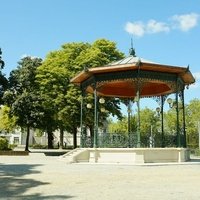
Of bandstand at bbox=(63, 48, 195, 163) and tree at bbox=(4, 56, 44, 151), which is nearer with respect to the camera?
bandstand at bbox=(63, 48, 195, 163)

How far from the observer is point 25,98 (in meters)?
40.6

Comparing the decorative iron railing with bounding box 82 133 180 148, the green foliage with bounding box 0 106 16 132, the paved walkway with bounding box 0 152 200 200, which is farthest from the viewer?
the green foliage with bounding box 0 106 16 132

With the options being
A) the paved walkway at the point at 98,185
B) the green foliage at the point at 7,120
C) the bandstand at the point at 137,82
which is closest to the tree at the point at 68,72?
the green foliage at the point at 7,120

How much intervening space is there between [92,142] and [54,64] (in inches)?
672

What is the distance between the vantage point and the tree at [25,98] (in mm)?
40281

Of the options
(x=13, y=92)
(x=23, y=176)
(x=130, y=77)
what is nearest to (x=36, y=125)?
(x=13, y=92)

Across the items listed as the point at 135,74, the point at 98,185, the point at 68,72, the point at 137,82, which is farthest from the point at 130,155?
the point at 68,72

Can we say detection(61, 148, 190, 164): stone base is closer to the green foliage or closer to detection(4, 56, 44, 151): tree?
detection(4, 56, 44, 151): tree

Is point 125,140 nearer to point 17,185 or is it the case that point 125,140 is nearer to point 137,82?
point 137,82

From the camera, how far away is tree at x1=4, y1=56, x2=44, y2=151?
132 ft

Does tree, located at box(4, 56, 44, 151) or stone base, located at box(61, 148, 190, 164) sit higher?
tree, located at box(4, 56, 44, 151)

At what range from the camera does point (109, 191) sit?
11523 mm

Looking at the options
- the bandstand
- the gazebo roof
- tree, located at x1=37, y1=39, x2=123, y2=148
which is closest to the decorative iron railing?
the bandstand

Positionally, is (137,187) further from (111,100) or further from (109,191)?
(111,100)
